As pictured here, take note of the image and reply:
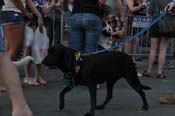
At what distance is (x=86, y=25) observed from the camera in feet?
23.0

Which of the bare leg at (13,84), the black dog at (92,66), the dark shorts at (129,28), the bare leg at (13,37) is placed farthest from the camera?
the dark shorts at (129,28)

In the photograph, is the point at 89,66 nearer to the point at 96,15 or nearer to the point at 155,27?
the point at 96,15

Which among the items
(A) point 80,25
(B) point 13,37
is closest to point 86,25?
(A) point 80,25

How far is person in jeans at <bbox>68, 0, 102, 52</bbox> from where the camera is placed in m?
7.02

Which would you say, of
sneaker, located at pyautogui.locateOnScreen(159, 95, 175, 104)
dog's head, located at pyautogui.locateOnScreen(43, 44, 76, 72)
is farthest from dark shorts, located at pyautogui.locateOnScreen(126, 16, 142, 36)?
dog's head, located at pyautogui.locateOnScreen(43, 44, 76, 72)

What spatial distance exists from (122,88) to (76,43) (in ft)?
3.59

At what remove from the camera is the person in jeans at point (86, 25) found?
7020 millimetres

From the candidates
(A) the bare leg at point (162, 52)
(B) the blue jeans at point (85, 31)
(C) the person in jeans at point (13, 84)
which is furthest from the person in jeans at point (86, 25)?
(C) the person in jeans at point (13, 84)

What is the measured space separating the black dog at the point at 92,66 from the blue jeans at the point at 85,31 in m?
1.15

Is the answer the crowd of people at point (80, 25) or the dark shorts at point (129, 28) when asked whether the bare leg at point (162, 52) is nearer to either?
the crowd of people at point (80, 25)

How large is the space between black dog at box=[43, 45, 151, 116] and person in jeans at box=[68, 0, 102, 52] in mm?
1158

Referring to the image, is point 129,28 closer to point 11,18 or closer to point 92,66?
point 11,18

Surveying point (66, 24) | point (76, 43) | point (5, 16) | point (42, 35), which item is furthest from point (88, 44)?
point (66, 24)

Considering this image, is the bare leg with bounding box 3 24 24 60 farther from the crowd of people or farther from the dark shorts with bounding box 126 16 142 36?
the dark shorts with bounding box 126 16 142 36
